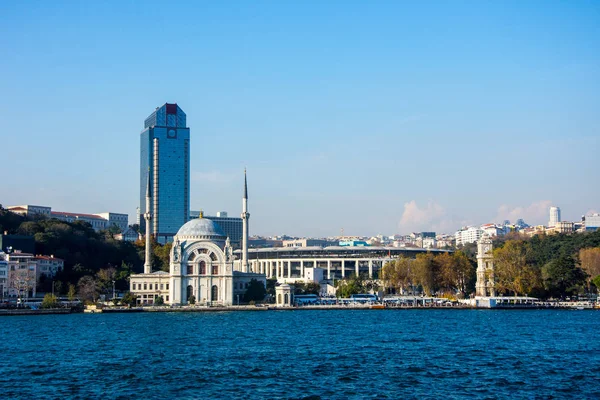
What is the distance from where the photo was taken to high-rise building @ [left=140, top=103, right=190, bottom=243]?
151500mm

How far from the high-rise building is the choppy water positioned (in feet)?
315

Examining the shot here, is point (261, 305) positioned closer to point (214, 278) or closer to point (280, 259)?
point (214, 278)

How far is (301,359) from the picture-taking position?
3397cm

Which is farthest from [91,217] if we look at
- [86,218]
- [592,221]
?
[592,221]

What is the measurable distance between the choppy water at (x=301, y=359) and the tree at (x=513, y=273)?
2209cm

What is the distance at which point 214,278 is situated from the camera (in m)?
79.1

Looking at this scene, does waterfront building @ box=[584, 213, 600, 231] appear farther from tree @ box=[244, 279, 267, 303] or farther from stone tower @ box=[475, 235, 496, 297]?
tree @ box=[244, 279, 267, 303]

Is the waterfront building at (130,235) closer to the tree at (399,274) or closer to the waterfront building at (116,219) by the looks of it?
the waterfront building at (116,219)

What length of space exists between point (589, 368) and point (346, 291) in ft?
179

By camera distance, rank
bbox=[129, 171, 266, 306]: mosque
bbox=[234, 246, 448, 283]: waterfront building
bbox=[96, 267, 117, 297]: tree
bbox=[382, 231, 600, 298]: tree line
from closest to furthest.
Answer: bbox=[382, 231, 600, 298]: tree line → bbox=[129, 171, 266, 306]: mosque → bbox=[96, 267, 117, 297]: tree → bbox=[234, 246, 448, 283]: waterfront building

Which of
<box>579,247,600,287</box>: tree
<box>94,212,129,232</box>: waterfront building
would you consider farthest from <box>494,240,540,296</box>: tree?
<box>94,212,129,232</box>: waterfront building

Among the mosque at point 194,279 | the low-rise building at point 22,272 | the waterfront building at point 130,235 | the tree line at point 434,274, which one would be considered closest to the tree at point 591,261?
the tree line at point 434,274

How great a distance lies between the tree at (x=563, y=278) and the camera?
76312 millimetres

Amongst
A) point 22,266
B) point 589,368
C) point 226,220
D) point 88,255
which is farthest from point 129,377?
point 226,220
